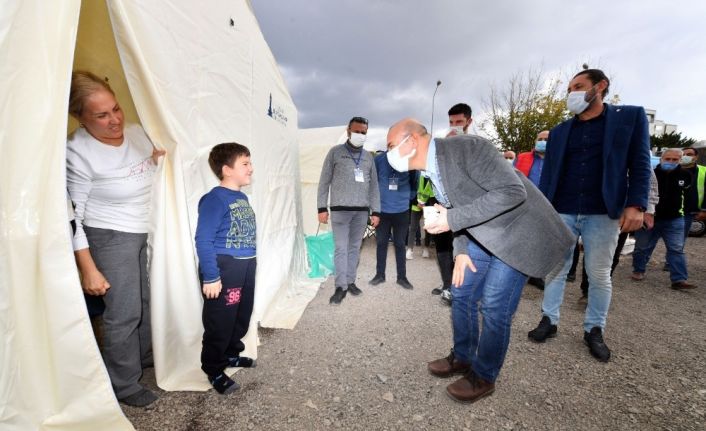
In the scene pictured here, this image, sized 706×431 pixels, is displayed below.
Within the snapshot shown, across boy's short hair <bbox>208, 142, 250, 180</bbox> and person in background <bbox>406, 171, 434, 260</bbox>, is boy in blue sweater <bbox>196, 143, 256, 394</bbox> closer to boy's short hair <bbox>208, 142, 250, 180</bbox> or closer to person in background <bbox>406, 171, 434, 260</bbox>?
boy's short hair <bbox>208, 142, 250, 180</bbox>

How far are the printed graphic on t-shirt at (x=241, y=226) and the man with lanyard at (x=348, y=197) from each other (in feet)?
5.30

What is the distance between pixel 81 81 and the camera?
1625mm

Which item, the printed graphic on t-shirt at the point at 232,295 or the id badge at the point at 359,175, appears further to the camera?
the id badge at the point at 359,175

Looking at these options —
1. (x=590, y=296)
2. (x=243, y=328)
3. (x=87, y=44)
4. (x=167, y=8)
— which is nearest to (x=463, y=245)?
(x=590, y=296)

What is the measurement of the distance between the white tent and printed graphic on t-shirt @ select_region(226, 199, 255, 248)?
26 cm

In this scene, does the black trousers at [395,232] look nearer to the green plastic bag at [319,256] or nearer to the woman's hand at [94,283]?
the green plastic bag at [319,256]

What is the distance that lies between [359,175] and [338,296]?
56.4 inches

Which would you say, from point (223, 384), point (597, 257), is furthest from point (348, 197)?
point (597, 257)

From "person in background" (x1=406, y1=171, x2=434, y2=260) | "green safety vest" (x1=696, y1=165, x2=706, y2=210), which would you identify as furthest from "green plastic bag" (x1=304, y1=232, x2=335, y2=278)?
"green safety vest" (x1=696, y1=165, x2=706, y2=210)

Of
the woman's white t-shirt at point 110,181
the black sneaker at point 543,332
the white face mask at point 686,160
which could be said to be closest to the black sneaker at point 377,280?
the black sneaker at point 543,332

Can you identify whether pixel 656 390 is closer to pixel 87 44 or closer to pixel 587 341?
pixel 587 341

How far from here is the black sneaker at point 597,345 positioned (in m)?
2.45

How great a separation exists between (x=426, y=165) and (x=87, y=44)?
2.36m

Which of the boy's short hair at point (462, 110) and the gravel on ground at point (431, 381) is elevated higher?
the boy's short hair at point (462, 110)
